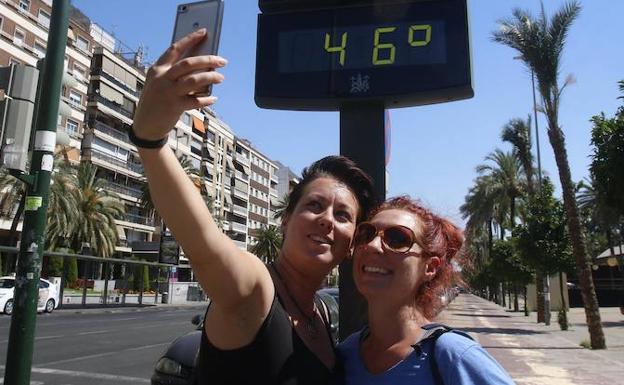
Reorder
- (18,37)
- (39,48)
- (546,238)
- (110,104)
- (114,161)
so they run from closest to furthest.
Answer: (546,238) → (18,37) → (39,48) → (110,104) → (114,161)

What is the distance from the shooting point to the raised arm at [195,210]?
1.16m

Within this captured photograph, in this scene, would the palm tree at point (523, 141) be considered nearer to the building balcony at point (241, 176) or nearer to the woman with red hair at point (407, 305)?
the woman with red hair at point (407, 305)

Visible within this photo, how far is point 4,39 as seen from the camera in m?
36.3

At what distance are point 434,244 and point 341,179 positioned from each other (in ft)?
1.33

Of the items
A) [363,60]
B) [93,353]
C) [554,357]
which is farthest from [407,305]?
[554,357]

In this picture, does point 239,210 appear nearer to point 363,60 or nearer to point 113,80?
point 113,80

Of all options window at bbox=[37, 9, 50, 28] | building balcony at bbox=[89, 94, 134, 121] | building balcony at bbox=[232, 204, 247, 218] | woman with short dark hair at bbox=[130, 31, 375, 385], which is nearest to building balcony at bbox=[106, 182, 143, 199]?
building balcony at bbox=[89, 94, 134, 121]

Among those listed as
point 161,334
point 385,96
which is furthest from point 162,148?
point 161,334

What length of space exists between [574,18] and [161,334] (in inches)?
578

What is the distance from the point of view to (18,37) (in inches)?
1503

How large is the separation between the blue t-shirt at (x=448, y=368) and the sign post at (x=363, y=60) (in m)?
1.35

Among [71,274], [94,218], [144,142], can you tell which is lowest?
[144,142]

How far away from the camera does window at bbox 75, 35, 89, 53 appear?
45.8m

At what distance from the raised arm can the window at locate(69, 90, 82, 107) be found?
47.6 metres
